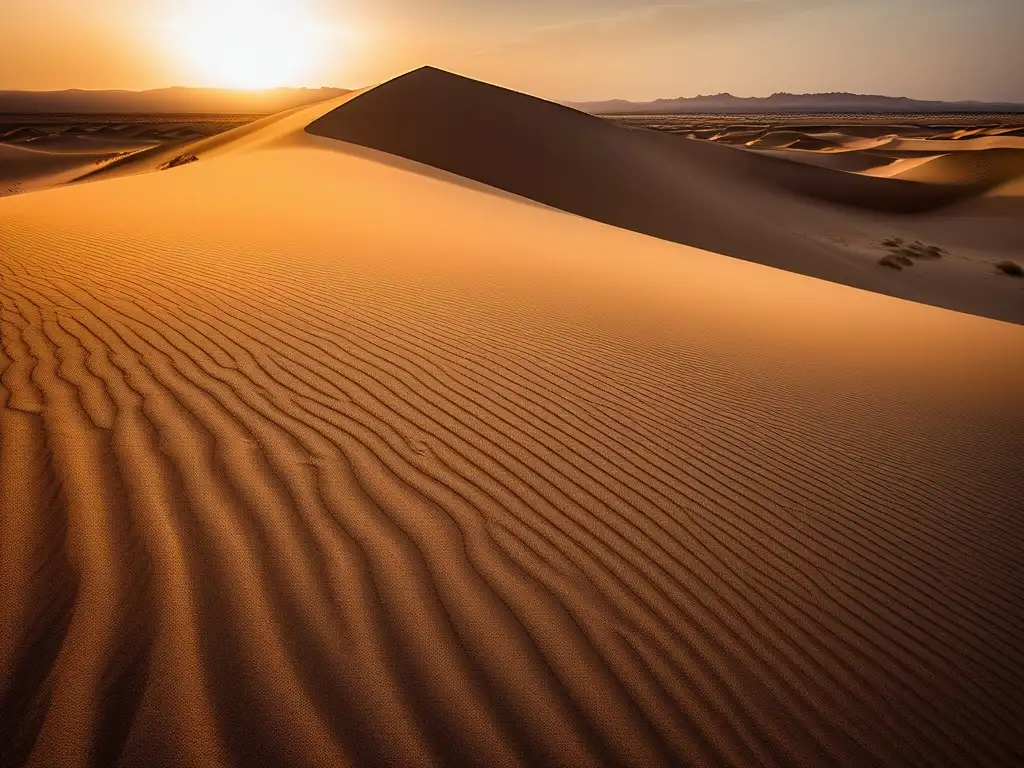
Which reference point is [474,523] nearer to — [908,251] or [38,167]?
[908,251]

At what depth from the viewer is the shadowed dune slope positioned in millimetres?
16391

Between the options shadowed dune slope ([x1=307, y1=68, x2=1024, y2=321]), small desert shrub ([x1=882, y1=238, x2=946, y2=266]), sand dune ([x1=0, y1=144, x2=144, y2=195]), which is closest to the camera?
shadowed dune slope ([x1=307, y1=68, x2=1024, y2=321])

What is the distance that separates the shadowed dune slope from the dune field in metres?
10.8

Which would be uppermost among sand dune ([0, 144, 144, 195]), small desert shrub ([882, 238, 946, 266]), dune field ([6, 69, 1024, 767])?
dune field ([6, 69, 1024, 767])

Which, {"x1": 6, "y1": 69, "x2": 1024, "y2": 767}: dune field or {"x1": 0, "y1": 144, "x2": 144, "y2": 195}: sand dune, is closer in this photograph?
{"x1": 6, "y1": 69, "x2": 1024, "y2": 767}: dune field

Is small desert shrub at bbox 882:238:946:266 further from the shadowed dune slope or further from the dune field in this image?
the dune field

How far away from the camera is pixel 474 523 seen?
2.34m

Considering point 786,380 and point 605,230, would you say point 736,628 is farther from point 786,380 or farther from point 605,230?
point 605,230

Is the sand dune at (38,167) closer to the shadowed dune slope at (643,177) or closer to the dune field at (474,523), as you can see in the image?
the shadowed dune slope at (643,177)

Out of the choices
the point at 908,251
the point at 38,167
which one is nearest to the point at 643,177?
the point at 908,251

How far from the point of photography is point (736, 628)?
2104 millimetres

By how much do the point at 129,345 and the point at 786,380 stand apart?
492 centimetres

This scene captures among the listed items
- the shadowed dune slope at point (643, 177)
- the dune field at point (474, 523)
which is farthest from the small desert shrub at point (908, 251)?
the dune field at point (474, 523)

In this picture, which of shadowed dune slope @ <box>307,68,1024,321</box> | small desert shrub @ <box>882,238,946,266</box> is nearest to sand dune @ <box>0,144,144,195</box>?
shadowed dune slope @ <box>307,68,1024,321</box>
